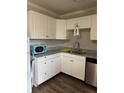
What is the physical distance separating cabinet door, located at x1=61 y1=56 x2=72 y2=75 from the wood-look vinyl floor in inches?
14.1

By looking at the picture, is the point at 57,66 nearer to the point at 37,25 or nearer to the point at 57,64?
the point at 57,64

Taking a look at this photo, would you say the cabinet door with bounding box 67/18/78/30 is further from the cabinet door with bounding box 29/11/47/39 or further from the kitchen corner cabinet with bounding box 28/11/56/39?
the cabinet door with bounding box 29/11/47/39

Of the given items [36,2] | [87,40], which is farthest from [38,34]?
[87,40]

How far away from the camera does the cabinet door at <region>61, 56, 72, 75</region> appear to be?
2.92 meters

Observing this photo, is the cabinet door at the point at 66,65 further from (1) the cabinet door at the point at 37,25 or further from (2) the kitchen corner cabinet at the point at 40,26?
(1) the cabinet door at the point at 37,25

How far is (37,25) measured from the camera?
2.52m

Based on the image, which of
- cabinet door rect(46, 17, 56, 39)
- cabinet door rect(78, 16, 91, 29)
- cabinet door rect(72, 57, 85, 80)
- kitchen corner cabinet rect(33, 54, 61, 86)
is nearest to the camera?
kitchen corner cabinet rect(33, 54, 61, 86)

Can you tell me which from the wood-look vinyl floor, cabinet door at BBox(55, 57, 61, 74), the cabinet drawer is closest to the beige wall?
cabinet door at BBox(55, 57, 61, 74)

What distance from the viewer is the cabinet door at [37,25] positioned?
2380mm

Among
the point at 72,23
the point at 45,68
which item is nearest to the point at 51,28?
the point at 72,23

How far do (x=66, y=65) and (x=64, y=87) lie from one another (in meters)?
0.81

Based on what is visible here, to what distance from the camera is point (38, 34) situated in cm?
256
